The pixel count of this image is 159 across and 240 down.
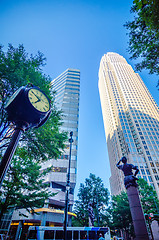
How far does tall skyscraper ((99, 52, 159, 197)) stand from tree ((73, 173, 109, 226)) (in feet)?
118

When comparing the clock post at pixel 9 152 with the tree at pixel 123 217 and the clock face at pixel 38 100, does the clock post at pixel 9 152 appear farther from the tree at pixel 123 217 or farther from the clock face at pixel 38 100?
the tree at pixel 123 217

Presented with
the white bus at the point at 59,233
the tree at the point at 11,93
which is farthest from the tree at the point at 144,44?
the white bus at the point at 59,233

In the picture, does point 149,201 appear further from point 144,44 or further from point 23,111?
point 23,111

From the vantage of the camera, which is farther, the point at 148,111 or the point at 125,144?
the point at 148,111

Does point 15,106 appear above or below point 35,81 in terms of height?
below

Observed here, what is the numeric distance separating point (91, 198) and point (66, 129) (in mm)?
20089

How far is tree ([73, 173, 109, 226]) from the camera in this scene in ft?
96.0

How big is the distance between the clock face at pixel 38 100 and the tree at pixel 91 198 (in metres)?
32.7

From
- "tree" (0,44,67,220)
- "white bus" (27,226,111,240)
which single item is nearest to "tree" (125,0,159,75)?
"tree" (0,44,67,220)

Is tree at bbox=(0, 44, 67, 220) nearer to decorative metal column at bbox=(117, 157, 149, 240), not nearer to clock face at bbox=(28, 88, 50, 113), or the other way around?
clock face at bbox=(28, 88, 50, 113)

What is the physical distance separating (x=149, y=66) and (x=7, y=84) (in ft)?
28.2

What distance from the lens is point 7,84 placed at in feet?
24.4

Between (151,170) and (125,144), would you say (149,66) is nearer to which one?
(151,170)

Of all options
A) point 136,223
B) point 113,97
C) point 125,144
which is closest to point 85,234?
point 136,223
